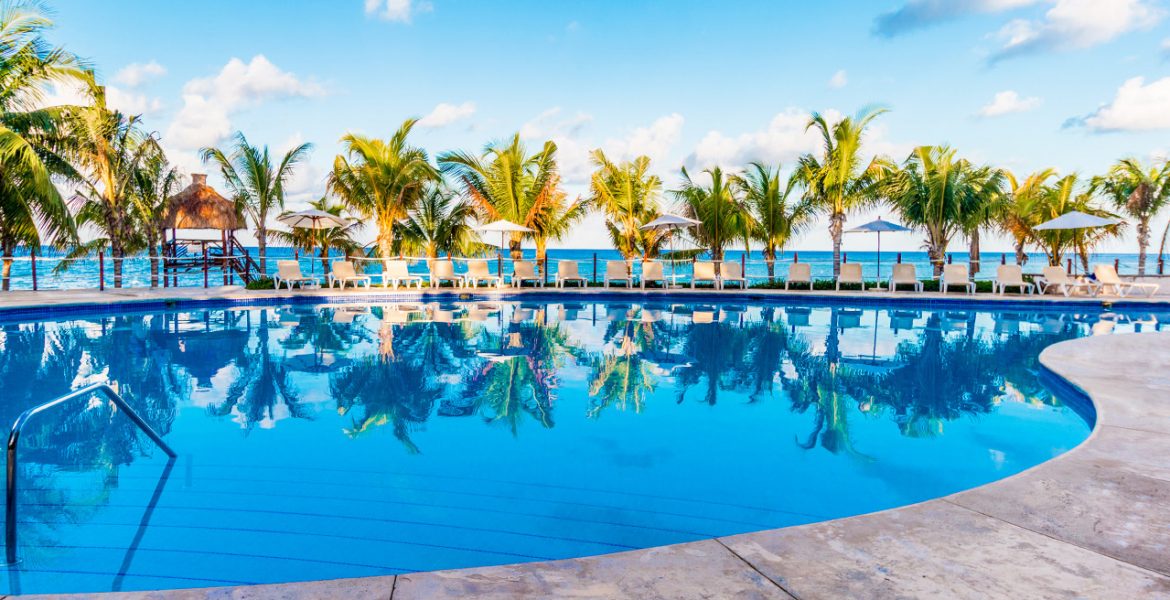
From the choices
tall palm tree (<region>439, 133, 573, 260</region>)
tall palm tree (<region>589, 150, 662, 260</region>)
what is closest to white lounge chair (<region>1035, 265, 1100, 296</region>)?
tall palm tree (<region>589, 150, 662, 260</region>)

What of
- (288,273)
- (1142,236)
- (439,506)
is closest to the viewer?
(439,506)

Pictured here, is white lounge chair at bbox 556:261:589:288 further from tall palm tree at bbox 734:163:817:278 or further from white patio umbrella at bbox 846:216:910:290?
white patio umbrella at bbox 846:216:910:290

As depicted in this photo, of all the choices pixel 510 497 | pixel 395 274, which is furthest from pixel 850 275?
pixel 510 497

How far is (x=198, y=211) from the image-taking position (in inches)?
648

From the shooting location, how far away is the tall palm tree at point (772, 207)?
16.3 m

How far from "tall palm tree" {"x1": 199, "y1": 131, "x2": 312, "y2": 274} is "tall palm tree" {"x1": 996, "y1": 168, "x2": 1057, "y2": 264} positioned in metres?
17.9

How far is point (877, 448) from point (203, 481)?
13.7 ft

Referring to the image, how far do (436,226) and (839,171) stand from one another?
10.7 m

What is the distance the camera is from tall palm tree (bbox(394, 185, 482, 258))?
1819cm

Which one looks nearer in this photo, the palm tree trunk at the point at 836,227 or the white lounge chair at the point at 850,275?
the white lounge chair at the point at 850,275

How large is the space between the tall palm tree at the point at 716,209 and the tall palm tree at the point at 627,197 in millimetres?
815

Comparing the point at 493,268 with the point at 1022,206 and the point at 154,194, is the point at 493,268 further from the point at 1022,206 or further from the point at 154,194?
the point at 1022,206

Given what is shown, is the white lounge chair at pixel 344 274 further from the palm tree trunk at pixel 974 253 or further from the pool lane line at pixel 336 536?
the palm tree trunk at pixel 974 253

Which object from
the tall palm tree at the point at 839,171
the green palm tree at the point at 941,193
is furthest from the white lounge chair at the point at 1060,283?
the tall palm tree at the point at 839,171
